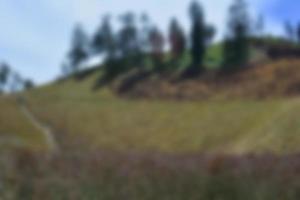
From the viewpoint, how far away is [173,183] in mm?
10195

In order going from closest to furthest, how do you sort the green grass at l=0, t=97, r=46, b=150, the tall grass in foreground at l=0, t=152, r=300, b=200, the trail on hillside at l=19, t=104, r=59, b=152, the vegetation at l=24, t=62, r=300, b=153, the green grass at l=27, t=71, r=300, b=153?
the tall grass in foreground at l=0, t=152, r=300, b=200
the green grass at l=27, t=71, r=300, b=153
the vegetation at l=24, t=62, r=300, b=153
the green grass at l=0, t=97, r=46, b=150
the trail on hillside at l=19, t=104, r=59, b=152

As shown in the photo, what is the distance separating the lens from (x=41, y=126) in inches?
2886

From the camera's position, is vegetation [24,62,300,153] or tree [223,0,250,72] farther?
tree [223,0,250,72]

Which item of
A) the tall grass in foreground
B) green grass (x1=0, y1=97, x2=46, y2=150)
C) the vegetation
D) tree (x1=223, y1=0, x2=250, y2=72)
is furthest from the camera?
tree (x1=223, y1=0, x2=250, y2=72)

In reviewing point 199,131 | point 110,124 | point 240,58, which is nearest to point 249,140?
point 199,131

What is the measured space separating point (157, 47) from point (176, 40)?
19.5ft

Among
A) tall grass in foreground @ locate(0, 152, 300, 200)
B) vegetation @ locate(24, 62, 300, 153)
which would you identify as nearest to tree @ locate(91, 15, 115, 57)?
vegetation @ locate(24, 62, 300, 153)

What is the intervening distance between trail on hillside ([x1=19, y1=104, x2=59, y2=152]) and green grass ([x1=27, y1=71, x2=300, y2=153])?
1.02 meters

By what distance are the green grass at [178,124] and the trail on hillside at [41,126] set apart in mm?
1023

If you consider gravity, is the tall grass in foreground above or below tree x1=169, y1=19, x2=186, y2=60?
above

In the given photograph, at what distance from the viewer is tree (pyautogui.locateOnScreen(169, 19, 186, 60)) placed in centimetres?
13412

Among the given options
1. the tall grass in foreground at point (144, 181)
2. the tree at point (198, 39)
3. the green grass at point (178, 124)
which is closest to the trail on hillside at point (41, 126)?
the green grass at point (178, 124)

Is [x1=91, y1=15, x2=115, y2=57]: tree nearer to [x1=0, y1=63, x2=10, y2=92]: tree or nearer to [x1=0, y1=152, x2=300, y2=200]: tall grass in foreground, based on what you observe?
[x1=0, y1=63, x2=10, y2=92]: tree

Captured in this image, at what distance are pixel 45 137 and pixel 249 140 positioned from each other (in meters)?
19.5
